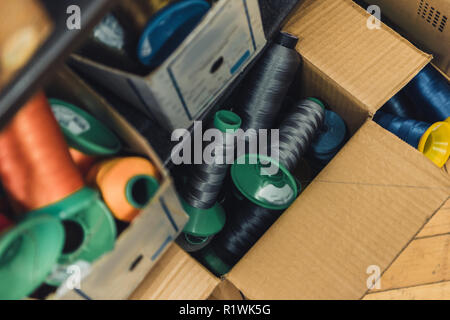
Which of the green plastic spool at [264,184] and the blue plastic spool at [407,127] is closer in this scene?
the green plastic spool at [264,184]

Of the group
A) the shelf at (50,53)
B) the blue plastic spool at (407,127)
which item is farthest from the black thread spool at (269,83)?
the shelf at (50,53)

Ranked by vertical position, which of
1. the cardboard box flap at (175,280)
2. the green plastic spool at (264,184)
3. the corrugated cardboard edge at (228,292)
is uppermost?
the green plastic spool at (264,184)

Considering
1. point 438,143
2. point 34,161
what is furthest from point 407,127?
point 34,161

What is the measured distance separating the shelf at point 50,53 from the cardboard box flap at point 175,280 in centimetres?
Answer: 64

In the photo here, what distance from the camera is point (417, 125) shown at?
1366mm

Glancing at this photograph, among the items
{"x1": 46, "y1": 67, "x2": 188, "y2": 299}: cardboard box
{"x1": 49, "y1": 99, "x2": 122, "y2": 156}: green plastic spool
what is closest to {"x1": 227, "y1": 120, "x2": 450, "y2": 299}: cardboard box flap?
{"x1": 46, "y1": 67, "x2": 188, "y2": 299}: cardboard box

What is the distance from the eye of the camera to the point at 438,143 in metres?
1.36

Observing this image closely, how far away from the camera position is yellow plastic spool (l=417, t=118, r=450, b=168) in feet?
4.39

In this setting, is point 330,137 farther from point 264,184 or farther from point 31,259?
point 31,259

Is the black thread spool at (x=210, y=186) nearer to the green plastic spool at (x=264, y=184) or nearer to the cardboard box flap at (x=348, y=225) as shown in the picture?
the green plastic spool at (x=264, y=184)

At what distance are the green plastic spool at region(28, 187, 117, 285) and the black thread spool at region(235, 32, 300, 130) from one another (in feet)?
1.88

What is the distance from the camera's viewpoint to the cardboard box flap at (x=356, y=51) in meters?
1.21

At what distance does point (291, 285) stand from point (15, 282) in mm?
657
